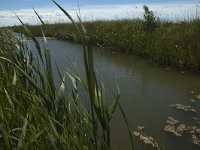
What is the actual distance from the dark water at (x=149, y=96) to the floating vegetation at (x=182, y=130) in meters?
0.06

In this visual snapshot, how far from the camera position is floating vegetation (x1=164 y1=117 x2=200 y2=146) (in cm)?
290

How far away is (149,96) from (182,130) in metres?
1.25

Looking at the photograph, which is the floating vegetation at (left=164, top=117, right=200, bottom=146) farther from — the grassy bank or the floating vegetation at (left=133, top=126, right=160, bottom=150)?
the grassy bank

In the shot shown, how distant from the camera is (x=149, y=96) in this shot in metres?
4.23

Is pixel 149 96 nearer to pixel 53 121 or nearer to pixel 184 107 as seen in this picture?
pixel 184 107

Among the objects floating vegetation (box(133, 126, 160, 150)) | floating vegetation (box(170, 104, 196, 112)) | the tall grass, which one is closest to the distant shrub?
floating vegetation (box(170, 104, 196, 112))

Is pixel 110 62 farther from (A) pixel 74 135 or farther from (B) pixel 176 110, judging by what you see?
(A) pixel 74 135

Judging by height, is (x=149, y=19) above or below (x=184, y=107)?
above

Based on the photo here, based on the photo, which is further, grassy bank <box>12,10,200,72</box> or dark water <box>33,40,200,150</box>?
grassy bank <box>12,10,200,72</box>

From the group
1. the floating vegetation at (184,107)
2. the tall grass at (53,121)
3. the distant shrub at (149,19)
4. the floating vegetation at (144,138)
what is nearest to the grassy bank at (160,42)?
the distant shrub at (149,19)

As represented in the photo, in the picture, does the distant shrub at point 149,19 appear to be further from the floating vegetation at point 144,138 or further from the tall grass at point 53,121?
the tall grass at point 53,121

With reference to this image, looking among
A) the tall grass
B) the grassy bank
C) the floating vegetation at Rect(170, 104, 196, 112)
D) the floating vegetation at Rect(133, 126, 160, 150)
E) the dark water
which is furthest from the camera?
the grassy bank

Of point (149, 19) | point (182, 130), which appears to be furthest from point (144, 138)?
point (149, 19)

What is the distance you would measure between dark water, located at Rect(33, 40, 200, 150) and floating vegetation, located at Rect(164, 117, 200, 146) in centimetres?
6
